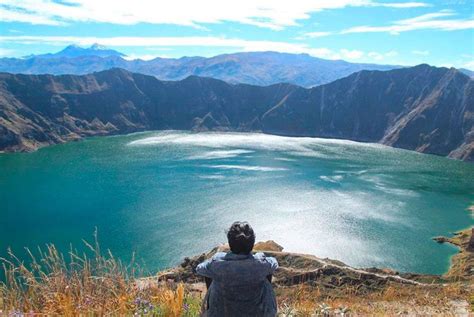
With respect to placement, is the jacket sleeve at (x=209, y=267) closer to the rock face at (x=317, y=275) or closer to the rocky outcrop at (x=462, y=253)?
the rock face at (x=317, y=275)

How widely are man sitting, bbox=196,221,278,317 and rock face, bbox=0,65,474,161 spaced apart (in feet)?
420

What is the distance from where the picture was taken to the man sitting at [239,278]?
16.0 ft

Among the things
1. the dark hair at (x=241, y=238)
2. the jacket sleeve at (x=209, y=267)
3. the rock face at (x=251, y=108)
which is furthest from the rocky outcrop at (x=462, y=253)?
the rock face at (x=251, y=108)

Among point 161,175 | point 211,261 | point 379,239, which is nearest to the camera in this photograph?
point 211,261

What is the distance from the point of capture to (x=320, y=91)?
18362 centimetres

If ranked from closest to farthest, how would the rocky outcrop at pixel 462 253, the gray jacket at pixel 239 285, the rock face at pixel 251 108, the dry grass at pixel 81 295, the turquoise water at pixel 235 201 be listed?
1. the gray jacket at pixel 239 285
2. the dry grass at pixel 81 295
3. the rocky outcrop at pixel 462 253
4. the turquoise water at pixel 235 201
5. the rock face at pixel 251 108

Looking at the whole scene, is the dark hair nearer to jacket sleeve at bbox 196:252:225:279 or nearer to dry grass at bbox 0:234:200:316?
jacket sleeve at bbox 196:252:225:279

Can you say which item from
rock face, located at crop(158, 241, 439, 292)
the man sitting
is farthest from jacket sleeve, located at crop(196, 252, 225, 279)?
rock face, located at crop(158, 241, 439, 292)

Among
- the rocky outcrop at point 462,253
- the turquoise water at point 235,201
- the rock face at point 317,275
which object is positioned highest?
the rock face at point 317,275

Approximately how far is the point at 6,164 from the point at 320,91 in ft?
430

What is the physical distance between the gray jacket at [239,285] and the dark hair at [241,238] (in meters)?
0.07

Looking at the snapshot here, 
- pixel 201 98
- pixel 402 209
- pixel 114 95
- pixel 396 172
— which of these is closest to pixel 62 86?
pixel 114 95

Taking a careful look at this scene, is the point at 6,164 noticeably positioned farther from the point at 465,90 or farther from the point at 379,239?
the point at 465,90

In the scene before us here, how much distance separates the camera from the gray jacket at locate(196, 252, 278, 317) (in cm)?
488
